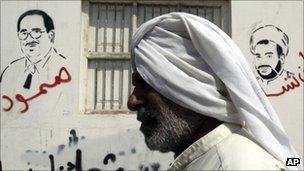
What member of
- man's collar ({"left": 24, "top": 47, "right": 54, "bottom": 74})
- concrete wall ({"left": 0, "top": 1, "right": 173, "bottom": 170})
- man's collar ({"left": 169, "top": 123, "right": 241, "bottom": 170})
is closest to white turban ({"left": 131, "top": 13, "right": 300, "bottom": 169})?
man's collar ({"left": 169, "top": 123, "right": 241, "bottom": 170})

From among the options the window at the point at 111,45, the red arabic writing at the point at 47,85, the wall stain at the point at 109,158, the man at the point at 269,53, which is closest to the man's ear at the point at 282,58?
the man at the point at 269,53

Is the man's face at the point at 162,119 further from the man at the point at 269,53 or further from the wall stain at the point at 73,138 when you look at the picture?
the man at the point at 269,53

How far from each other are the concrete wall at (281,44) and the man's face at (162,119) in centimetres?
401

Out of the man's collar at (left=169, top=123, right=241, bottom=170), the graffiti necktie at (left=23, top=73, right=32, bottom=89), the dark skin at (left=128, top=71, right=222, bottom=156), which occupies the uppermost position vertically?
the graffiti necktie at (left=23, top=73, right=32, bottom=89)

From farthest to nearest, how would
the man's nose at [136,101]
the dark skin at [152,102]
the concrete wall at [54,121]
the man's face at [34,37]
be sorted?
the man's face at [34,37] < the concrete wall at [54,121] < the man's nose at [136,101] < the dark skin at [152,102]

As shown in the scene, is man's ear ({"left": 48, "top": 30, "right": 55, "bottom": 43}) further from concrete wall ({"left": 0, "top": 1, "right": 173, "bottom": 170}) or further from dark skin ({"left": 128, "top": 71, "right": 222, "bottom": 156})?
dark skin ({"left": 128, "top": 71, "right": 222, "bottom": 156})

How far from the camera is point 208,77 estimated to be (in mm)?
1688

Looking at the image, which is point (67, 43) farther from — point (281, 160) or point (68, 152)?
point (281, 160)

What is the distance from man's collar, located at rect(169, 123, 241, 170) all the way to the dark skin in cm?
6

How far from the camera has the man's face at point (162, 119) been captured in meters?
1.73

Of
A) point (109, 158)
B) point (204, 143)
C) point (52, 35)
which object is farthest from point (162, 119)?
point (52, 35)

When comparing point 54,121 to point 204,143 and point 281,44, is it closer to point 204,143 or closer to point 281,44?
point 281,44

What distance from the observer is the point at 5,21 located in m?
5.67

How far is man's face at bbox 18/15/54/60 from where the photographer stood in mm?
5656
